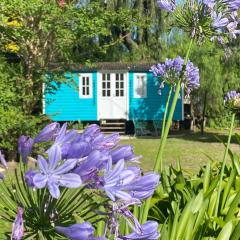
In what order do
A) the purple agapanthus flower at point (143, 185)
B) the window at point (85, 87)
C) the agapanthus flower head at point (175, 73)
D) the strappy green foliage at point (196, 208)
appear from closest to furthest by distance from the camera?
1. the purple agapanthus flower at point (143, 185)
2. the strappy green foliage at point (196, 208)
3. the agapanthus flower head at point (175, 73)
4. the window at point (85, 87)

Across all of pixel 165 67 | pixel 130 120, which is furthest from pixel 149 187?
pixel 130 120

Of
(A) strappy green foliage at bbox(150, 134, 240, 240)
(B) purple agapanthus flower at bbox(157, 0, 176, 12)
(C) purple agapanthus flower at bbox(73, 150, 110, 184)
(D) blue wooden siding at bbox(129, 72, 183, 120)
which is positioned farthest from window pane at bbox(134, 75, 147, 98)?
(C) purple agapanthus flower at bbox(73, 150, 110, 184)

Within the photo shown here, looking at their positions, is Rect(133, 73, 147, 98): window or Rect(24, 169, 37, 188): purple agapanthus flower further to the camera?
Rect(133, 73, 147, 98): window

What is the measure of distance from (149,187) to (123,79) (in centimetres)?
2536

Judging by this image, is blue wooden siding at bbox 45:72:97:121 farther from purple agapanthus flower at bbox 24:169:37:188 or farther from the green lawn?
purple agapanthus flower at bbox 24:169:37:188

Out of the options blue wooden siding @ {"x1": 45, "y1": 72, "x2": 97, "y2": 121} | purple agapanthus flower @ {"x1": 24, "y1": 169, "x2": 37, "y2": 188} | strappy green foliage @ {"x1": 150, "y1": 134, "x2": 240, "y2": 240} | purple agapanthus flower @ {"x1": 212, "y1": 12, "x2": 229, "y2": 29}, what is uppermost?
purple agapanthus flower @ {"x1": 212, "y1": 12, "x2": 229, "y2": 29}

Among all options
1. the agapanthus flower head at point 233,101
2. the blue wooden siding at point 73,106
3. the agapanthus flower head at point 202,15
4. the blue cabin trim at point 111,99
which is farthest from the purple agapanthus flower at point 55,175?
the blue wooden siding at point 73,106

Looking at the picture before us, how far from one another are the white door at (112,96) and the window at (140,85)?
477 mm

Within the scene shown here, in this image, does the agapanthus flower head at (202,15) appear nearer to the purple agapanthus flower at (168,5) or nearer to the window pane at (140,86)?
the purple agapanthus flower at (168,5)

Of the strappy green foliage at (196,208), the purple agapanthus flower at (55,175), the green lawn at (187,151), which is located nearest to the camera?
the purple agapanthus flower at (55,175)

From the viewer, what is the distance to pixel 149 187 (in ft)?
4.58

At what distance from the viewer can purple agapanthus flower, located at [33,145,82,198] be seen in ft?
4.20

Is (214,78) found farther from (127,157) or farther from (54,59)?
(127,157)

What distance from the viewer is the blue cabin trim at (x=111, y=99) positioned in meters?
26.1
